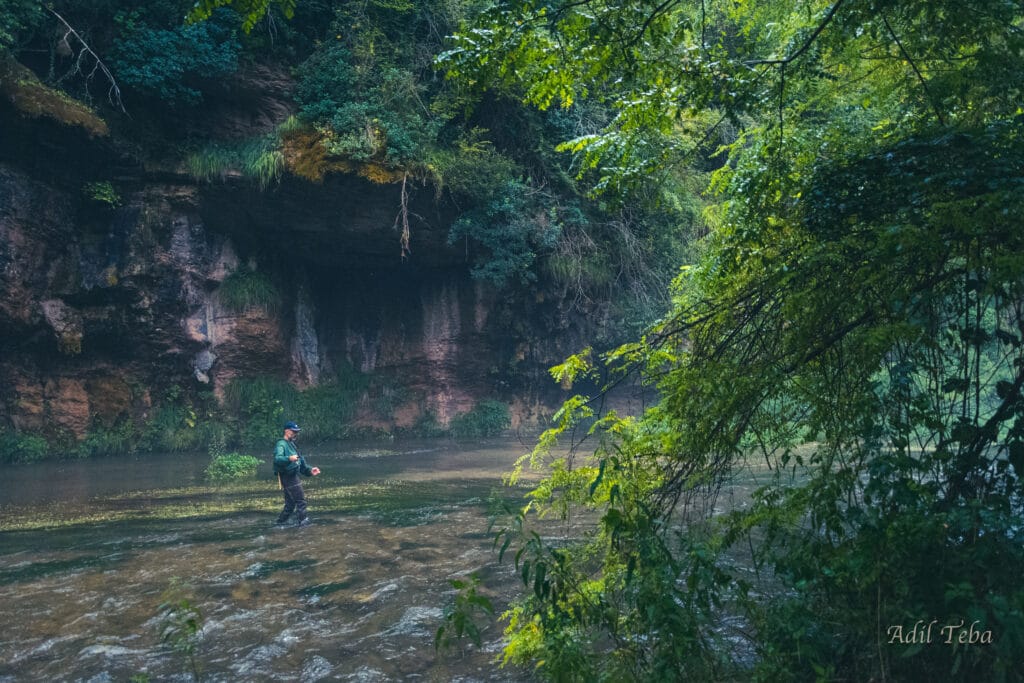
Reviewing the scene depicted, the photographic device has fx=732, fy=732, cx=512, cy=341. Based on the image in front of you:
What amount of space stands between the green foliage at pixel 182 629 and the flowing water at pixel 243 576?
6 centimetres

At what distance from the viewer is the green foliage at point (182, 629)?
520cm

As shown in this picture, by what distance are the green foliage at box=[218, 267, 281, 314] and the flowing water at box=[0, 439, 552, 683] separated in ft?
18.2

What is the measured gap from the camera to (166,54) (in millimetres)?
15422

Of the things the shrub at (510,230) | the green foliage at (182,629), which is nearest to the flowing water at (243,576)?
the green foliage at (182,629)

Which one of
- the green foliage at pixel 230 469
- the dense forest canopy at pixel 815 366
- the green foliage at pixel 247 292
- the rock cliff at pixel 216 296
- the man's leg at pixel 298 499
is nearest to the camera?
the dense forest canopy at pixel 815 366

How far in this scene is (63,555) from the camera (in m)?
8.32

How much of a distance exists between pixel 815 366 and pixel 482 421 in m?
17.4

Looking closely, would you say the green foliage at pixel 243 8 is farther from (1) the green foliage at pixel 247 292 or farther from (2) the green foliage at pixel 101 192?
(1) the green foliage at pixel 247 292

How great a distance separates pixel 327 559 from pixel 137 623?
231 centimetres

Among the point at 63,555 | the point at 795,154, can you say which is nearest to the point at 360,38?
the point at 63,555

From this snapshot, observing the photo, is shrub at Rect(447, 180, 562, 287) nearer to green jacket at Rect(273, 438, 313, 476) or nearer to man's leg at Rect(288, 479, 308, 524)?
green jacket at Rect(273, 438, 313, 476)

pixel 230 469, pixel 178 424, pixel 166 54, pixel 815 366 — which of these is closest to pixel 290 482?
pixel 230 469

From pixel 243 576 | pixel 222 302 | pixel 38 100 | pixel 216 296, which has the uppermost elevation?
pixel 38 100

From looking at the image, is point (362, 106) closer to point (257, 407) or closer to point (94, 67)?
point (94, 67)
